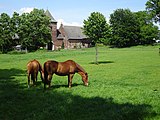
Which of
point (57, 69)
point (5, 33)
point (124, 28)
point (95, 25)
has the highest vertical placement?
point (95, 25)

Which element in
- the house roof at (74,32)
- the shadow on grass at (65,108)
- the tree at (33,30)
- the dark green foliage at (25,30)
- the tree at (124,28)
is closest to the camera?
the shadow on grass at (65,108)

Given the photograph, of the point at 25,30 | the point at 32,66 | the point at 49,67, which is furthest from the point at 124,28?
the point at 49,67

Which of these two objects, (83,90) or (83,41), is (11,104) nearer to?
(83,90)

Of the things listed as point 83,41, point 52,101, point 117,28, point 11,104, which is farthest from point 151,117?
point 83,41

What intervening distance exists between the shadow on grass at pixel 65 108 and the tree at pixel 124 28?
9613 cm

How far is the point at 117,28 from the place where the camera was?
11269cm

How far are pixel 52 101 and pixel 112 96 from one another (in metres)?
2.85

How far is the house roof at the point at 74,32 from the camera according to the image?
120 meters

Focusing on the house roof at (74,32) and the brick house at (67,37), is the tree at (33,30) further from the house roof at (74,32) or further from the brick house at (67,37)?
the house roof at (74,32)

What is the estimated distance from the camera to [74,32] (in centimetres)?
12406

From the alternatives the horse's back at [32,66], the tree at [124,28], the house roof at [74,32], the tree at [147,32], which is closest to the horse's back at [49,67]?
the horse's back at [32,66]

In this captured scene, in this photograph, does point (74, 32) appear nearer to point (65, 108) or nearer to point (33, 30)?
point (33, 30)

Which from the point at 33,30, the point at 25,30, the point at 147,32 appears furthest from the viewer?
the point at 147,32

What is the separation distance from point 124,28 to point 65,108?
102677mm
